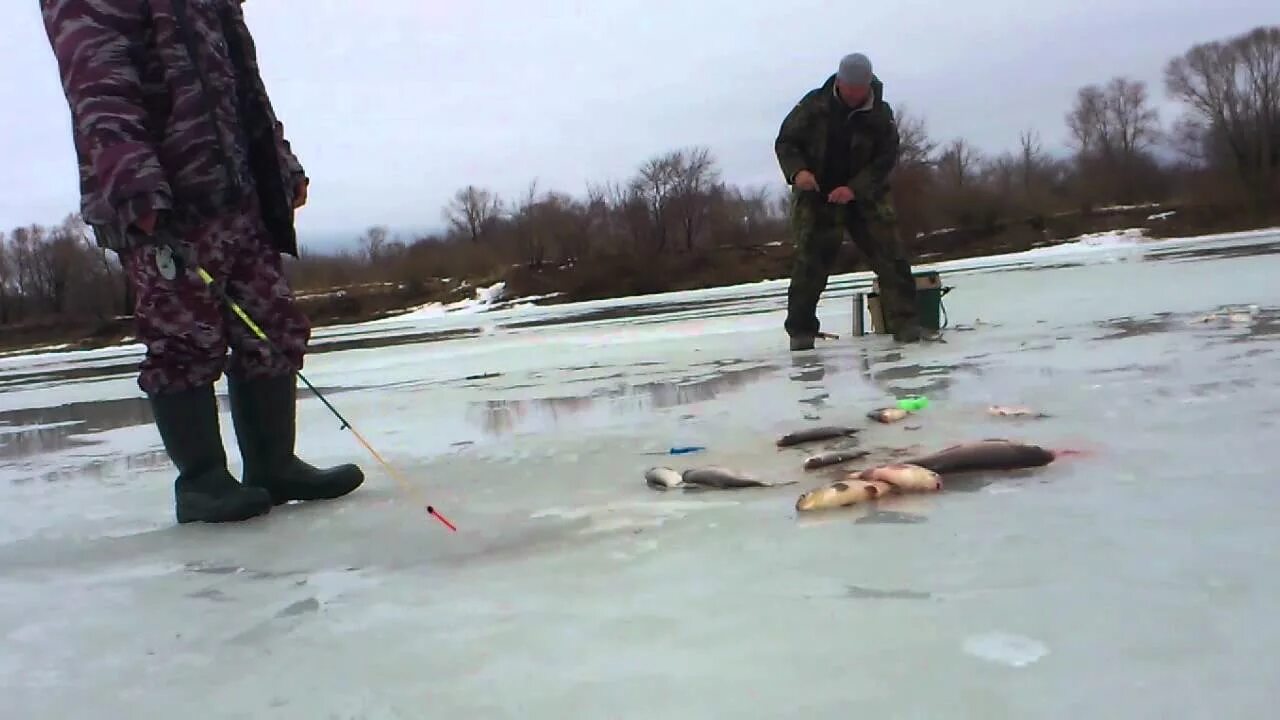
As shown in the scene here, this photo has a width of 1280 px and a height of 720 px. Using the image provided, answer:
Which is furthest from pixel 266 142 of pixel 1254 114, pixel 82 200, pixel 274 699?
pixel 1254 114

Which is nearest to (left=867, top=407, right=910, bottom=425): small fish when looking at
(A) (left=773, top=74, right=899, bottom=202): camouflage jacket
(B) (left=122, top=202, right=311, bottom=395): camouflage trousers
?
(B) (left=122, top=202, right=311, bottom=395): camouflage trousers

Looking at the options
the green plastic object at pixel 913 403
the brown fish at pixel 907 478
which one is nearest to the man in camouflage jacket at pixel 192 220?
the brown fish at pixel 907 478

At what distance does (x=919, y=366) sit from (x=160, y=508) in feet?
11.3

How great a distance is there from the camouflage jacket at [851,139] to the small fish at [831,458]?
3.95 metres

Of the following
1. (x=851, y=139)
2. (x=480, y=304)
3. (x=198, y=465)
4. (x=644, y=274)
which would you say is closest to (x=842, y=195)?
(x=851, y=139)

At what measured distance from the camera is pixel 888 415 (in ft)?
10.5

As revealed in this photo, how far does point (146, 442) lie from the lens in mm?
4734

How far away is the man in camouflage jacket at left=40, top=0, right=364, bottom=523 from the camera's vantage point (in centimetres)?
254

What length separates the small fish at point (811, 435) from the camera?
2.97 metres

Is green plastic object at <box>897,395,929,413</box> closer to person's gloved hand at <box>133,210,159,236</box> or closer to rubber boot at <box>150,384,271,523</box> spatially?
rubber boot at <box>150,384,271,523</box>

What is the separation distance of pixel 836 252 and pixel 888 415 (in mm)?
3500

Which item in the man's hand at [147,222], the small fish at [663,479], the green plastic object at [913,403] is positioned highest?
the man's hand at [147,222]

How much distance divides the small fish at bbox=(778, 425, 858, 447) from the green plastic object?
0.47m

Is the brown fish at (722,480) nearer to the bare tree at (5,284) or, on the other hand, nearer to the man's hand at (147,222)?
the man's hand at (147,222)
